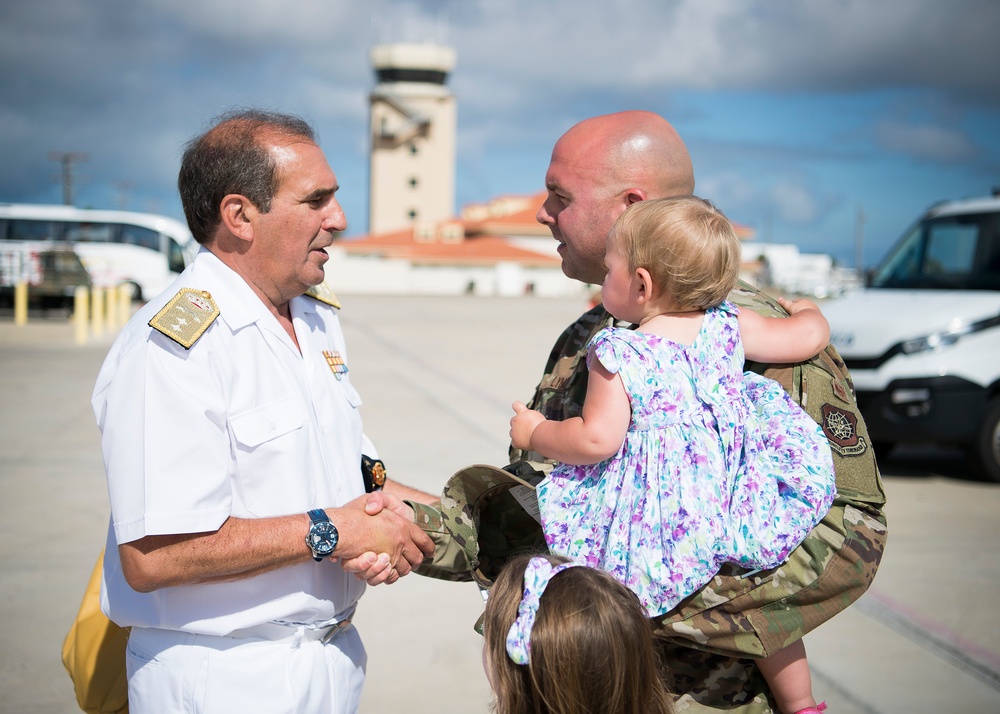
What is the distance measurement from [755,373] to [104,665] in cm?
Result: 199

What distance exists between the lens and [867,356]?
7625 mm

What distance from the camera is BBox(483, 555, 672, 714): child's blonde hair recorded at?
62.4 inches

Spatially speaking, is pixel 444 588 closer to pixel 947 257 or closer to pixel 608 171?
pixel 608 171

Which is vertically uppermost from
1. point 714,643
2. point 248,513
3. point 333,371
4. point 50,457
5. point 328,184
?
point 328,184

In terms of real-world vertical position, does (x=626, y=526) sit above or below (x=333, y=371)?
below

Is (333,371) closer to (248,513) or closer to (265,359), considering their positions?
(265,359)

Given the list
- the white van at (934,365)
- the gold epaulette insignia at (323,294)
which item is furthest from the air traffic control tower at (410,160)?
the gold epaulette insignia at (323,294)

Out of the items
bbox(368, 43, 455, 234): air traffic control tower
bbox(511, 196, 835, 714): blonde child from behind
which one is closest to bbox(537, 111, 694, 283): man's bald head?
bbox(511, 196, 835, 714): blonde child from behind

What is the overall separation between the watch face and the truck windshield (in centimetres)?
761

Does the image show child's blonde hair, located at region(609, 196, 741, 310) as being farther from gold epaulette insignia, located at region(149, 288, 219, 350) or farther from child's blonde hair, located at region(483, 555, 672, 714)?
gold epaulette insignia, located at region(149, 288, 219, 350)

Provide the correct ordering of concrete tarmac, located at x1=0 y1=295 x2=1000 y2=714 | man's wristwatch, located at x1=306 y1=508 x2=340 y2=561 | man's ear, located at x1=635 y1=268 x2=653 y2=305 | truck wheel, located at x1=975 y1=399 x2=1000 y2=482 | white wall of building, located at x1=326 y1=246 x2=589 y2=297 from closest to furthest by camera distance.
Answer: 1. man's ear, located at x1=635 y1=268 x2=653 y2=305
2. man's wristwatch, located at x1=306 y1=508 x2=340 y2=561
3. concrete tarmac, located at x1=0 y1=295 x2=1000 y2=714
4. truck wheel, located at x1=975 y1=399 x2=1000 y2=482
5. white wall of building, located at x1=326 y1=246 x2=589 y2=297

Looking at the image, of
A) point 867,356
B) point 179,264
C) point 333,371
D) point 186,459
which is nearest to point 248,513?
point 186,459

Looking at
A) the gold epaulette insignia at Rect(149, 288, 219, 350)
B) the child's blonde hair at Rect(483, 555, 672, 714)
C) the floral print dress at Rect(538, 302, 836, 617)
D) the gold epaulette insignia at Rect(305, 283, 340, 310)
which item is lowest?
the child's blonde hair at Rect(483, 555, 672, 714)

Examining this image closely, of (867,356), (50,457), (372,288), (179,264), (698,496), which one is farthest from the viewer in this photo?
(372,288)
